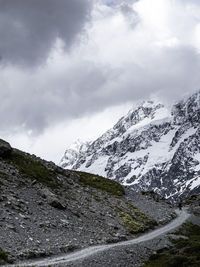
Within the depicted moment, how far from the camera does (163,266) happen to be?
116 feet

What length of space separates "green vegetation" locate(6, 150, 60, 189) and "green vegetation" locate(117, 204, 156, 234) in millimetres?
14709

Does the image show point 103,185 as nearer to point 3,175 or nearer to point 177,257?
point 3,175

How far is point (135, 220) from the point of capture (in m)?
63.5

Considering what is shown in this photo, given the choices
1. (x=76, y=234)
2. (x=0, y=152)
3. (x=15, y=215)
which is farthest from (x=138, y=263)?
(x=0, y=152)

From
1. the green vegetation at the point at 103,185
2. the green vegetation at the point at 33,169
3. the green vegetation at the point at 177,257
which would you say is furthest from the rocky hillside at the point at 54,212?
the green vegetation at the point at 177,257

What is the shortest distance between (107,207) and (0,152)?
23818mm

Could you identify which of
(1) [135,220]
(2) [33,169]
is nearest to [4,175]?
(2) [33,169]

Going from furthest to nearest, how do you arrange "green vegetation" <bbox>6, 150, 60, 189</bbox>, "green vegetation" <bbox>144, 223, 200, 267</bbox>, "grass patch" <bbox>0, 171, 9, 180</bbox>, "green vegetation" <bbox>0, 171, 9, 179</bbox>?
"green vegetation" <bbox>6, 150, 60, 189</bbox> → "green vegetation" <bbox>0, 171, 9, 179</bbox> → "grass patch" <bbox>0, 171, 9, 180</bbox> → "green vegetation" <bbox>144, 223, 200, 267</bbox>

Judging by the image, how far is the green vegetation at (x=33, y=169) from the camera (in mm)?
63831

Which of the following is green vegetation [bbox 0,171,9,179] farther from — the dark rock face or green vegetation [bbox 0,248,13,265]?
green vegetation [bbox 0,248,13,265]

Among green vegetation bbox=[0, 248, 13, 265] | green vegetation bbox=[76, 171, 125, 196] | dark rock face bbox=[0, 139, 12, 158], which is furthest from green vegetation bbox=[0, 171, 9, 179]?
green vegetation bbox=[76, 171, 125, 196]

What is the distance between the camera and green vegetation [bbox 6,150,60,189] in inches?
2513

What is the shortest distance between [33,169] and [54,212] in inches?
814

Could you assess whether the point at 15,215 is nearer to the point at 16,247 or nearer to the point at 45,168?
the point at 16,247
